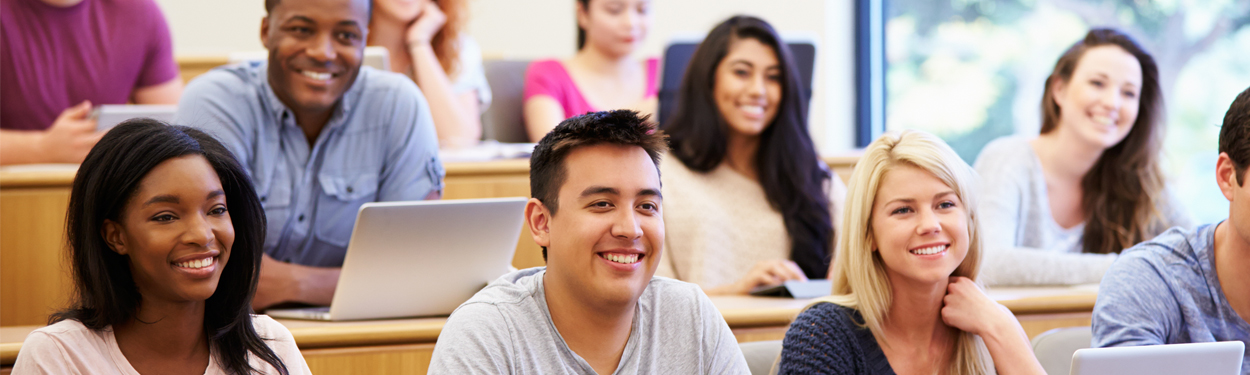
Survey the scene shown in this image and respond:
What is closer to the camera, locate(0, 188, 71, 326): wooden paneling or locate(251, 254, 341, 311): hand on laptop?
locate(251, 254, 341, 311): hand on laptop

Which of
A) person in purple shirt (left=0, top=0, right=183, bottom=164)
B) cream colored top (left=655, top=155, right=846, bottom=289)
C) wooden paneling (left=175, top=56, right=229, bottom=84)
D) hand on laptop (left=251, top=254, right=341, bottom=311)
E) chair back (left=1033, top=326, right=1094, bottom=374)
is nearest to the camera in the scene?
chair back (left=1033, top=326, right=1094, bottom=374)

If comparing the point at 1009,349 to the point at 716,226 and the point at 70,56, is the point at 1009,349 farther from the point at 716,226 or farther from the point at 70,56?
the point at 70,56

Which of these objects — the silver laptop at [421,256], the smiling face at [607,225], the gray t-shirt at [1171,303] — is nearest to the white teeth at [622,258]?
the smiling face at [607,225]

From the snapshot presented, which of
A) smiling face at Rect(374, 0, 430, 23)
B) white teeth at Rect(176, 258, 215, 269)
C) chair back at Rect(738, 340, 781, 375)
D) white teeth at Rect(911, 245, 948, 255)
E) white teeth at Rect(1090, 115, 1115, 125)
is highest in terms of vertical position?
smiling face at Rect(374, 0, 430, 23)

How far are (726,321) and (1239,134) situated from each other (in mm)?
859

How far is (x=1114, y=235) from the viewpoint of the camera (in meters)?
2.44

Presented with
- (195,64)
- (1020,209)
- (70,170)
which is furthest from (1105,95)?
(195,64)

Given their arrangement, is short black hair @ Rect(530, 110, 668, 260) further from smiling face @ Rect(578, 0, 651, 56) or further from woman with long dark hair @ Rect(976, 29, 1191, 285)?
smiling face @ Rect(578, 0, 651, 56)

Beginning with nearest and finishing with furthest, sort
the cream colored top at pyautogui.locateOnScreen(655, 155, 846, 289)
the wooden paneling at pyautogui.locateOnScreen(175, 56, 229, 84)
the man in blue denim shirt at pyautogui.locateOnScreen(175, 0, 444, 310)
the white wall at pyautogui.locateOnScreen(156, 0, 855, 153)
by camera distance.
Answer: the man in blue denim shirt at pyautogui.locateOnScreen(175, 0, 444, 310) < the cream colored top at pyautogui.locateOnScreen(655, 155, 846, 289) < the wooden paneling at pyautogui.locateOnScreen(175, 56, 229, 84) < the white wall at pyautogui.locateOnScreen(156, 0, 855, 153)

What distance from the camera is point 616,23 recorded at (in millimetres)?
3176

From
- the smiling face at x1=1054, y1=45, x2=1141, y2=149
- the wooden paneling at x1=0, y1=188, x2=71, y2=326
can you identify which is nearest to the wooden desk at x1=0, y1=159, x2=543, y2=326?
the wooden paneling at x1=0, y1=188, x2=71, y2=326

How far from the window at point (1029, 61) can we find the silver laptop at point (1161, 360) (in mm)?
2436

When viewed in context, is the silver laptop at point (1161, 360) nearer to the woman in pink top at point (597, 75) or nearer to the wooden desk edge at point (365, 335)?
the wooden desk edge at point (365, 335)

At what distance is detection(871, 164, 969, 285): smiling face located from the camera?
1497 millimetres
